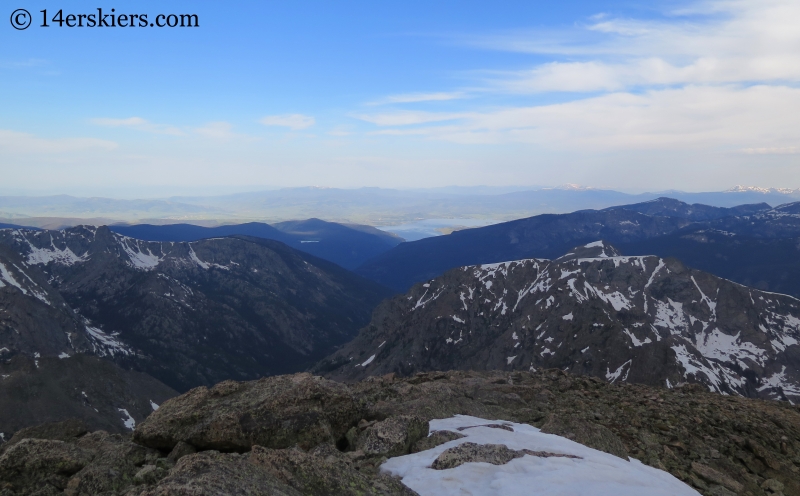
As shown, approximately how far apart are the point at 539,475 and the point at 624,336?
466 feet

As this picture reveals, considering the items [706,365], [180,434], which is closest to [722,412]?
[180,434]

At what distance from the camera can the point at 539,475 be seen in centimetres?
1462

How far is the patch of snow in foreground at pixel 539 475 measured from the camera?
13.6 m

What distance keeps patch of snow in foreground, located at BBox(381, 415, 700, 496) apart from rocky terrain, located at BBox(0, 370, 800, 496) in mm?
575

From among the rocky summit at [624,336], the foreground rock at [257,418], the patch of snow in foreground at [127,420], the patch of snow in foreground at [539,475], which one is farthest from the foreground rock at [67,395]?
the patch of snow in foreground at [539,475]

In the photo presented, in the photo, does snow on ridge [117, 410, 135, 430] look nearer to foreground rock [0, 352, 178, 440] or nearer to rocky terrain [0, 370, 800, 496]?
foreground rock [0, 352, 178, 440]

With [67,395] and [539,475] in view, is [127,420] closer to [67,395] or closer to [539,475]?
[67,395]

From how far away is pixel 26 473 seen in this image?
14023 millimetres

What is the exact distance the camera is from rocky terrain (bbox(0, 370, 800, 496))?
1301 cm

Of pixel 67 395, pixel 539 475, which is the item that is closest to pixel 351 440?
pixel 539 475

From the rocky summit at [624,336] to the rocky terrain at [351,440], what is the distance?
107 metres

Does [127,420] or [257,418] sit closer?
[257,418]

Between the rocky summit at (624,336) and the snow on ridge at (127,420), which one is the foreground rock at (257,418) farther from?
the snow on ridge at (127,420)

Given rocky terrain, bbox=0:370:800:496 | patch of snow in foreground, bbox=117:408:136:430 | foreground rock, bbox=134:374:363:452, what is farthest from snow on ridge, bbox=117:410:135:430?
foreground rock, bbox=134:374:363:452
